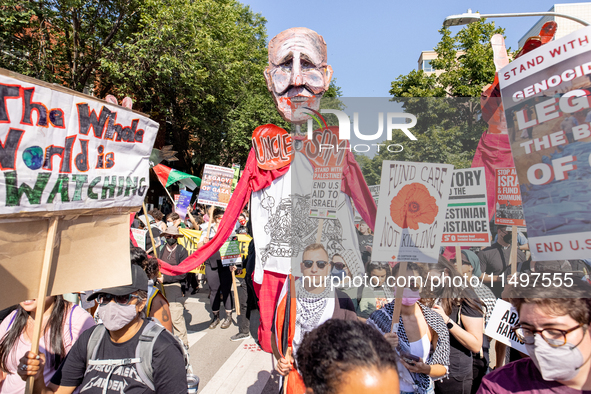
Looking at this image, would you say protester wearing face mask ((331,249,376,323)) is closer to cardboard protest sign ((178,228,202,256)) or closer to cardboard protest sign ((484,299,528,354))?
cardboard protest sign ((484,299,528,354))

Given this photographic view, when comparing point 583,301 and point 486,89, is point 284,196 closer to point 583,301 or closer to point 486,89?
point 486,89

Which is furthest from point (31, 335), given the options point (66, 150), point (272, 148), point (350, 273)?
point (272, 148)

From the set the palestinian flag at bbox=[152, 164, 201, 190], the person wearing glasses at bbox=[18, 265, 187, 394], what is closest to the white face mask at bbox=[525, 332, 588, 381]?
the person wearing glasses at bbox=[18, 265, 187, 394]

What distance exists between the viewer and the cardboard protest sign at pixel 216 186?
7147 mm

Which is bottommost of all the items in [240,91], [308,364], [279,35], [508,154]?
[308,364]

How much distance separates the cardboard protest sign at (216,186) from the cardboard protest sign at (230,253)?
4.54 feet

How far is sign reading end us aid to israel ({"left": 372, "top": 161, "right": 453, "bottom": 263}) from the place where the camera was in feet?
7.02

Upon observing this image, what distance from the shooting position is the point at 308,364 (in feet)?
4.07

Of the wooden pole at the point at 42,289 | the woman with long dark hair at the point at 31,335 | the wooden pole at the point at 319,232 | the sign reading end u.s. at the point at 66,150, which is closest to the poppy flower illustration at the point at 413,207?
the wooden pole at the point at 319,232

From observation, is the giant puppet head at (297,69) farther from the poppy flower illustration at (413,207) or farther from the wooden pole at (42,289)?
the wooden pole at (42,289)

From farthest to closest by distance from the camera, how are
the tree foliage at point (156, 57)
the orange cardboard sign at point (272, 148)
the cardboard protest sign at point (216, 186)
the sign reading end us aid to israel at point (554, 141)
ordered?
1. the tree foliage at point (156, 57)
2. the cardboard protest sign at point (216, 186)
3. the orange cardboard sign at point (272, 148)
4. the sign reading end us aid to israel at point (554, 141)

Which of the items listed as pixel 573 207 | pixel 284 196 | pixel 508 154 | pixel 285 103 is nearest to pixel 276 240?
pixel 284 196

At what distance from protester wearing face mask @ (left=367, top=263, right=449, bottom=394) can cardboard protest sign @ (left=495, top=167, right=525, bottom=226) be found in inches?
27.0

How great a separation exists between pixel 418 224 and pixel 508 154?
67 centimetres
